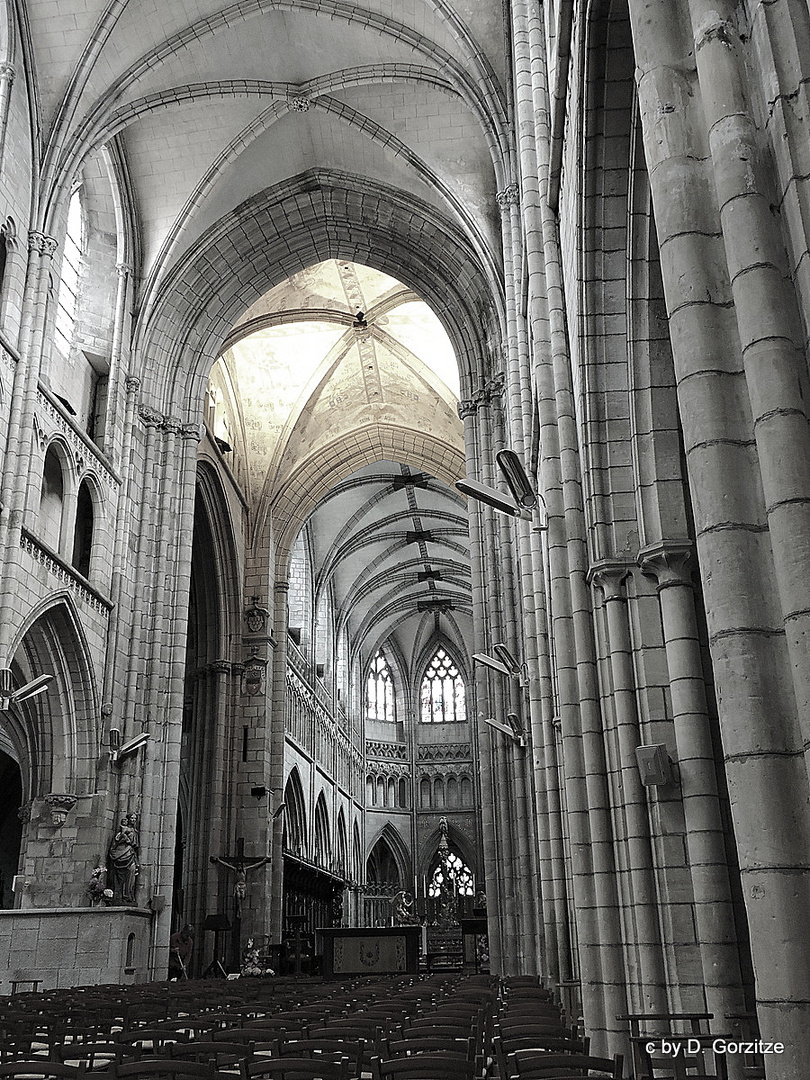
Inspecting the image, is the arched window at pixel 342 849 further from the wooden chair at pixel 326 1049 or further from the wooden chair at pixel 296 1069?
the wooden chair at pixel 296 1069

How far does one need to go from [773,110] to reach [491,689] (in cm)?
1950

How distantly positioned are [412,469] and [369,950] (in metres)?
19.1

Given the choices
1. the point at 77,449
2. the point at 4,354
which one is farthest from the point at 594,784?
the point at 77,449

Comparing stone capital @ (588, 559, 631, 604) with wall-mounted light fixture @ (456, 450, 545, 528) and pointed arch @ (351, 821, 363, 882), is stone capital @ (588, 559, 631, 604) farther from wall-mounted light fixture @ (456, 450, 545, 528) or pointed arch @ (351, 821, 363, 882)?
pointed arch @ (351, 821, 363, 882)

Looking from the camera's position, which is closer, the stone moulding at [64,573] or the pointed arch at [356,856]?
the stone moulding at [64,573]

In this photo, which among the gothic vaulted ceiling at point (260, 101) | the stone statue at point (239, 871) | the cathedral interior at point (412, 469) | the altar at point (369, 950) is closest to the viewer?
the cathedral interior at point (412, 469)

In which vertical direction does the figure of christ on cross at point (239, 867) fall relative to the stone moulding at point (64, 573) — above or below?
below

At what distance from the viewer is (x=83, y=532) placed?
20.8m

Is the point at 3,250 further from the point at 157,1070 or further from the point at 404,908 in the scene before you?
the point at 404,908

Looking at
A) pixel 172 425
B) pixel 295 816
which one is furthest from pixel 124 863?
pixel 295 816

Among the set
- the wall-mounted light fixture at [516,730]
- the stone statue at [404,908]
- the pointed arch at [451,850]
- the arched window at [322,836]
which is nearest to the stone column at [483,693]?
the wall-mounted light fixture at [516,730]

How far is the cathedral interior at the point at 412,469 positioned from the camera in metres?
3.87

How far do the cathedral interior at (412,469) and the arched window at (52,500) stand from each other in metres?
0.12

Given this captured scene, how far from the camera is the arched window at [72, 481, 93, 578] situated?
67.5 ft
